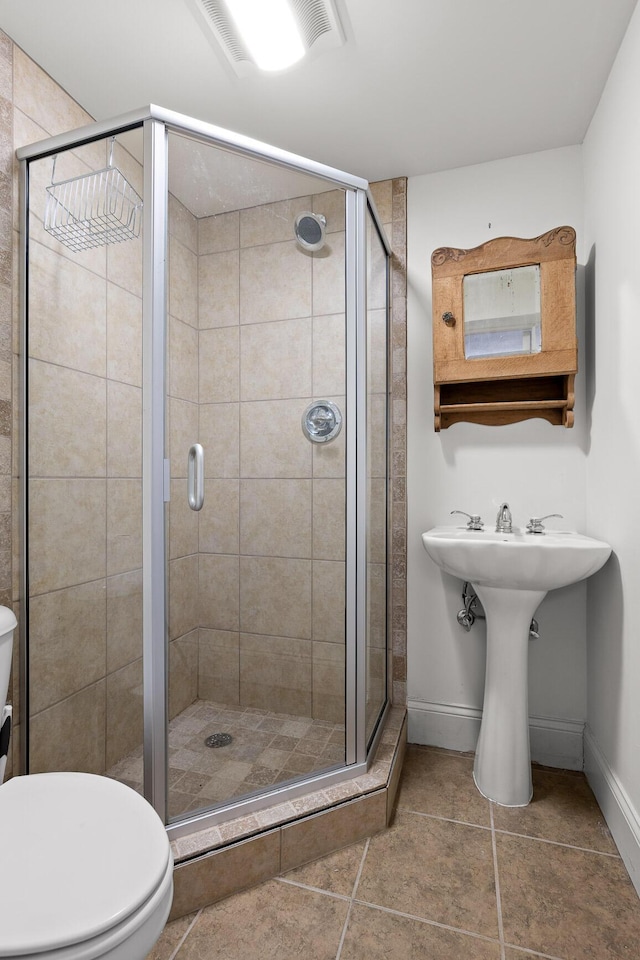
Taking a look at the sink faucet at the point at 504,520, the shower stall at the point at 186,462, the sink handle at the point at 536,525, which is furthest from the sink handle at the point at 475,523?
the shower stall at the point at 186,462

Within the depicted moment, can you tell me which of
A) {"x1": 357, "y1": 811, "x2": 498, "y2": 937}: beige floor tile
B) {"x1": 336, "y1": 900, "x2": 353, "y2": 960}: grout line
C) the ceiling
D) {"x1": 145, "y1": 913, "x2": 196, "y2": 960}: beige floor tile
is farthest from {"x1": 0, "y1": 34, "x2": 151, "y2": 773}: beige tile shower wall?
{"x1": 357, "y1": 811, "x2": 498, "y2": 937}: beige floor tile

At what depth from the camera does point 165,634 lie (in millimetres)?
1337

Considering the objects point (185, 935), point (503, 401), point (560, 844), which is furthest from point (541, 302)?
point (185, 935)

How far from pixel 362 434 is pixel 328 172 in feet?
2.60

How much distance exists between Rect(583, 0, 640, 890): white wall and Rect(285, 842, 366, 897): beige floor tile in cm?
75

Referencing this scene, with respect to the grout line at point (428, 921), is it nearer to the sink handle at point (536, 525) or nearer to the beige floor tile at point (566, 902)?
the beige floor tile at point (566, 902)

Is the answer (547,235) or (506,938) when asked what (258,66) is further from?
(506,938)

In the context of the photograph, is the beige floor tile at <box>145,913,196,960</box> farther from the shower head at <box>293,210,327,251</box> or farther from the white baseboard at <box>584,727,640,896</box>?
the shower head at <box>293,210,327,251</box>

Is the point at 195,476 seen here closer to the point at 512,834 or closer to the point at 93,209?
the point at 93,209

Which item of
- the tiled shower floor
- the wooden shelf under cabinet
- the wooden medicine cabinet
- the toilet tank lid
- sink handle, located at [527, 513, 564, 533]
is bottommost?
the tiled shower floor

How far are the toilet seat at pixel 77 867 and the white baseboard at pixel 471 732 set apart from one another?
1415 mm

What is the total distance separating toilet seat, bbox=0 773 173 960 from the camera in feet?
2.45

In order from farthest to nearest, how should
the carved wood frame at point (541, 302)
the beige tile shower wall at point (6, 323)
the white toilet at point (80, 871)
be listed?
the carved wood frame at point (541, 302) → the beige tile shower wall at point (6, 323) → the white toilet at point (80, 871)

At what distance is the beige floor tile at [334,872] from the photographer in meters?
1.40
